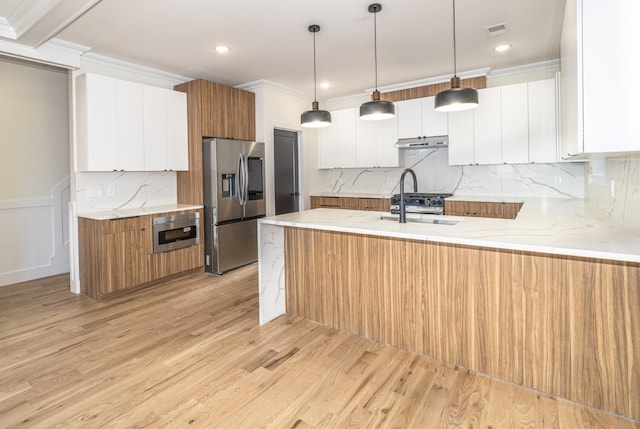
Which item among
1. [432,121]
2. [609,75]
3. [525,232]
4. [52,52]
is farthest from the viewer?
[432,121]

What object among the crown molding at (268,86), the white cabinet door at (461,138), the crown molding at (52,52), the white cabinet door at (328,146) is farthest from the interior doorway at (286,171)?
the crown molding at (52,52)

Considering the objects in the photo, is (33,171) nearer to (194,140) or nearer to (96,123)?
(96,123)

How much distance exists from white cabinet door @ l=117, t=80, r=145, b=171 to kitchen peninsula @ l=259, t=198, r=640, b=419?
209 cm

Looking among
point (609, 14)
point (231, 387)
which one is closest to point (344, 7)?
point (609, 14)

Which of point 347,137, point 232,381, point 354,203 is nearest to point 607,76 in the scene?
point 232,381

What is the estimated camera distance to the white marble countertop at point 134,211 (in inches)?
146

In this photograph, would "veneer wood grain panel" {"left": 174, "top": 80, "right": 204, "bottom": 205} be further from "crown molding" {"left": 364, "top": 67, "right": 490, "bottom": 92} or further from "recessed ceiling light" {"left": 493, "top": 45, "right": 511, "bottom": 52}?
"recessed ceiling light" {"left": 493, "top": 45, "right": 511, "bottom": 52}

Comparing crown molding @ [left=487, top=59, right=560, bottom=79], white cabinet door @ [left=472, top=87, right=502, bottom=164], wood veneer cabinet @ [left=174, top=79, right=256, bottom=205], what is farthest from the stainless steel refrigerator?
crown molding @ [left=487, top=59, right=560, bottom=79]

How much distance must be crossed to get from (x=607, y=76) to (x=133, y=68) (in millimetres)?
4583

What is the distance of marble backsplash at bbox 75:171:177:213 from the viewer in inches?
158

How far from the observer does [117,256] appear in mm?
3754

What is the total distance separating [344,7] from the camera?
9.74 feet

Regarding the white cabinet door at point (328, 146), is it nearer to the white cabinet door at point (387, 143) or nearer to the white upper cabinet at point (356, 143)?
the white upper cabinet at point (356, 143)

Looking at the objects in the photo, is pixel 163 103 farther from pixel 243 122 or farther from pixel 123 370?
pixel 123 370
